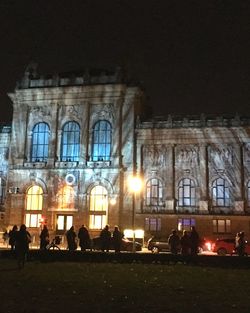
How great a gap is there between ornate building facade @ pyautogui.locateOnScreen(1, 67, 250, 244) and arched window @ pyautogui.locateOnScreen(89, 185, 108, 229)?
109 mm

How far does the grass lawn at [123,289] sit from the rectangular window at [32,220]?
2966 centimetres

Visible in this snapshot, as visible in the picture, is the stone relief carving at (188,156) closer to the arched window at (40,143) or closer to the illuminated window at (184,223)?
the illuminated window at (184,223)

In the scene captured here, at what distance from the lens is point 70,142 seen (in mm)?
53094

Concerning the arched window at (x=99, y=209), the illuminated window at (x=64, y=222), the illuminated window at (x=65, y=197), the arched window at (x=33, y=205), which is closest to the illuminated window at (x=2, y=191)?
the arched window at (x=33, y=205)

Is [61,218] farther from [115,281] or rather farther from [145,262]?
[115,281]

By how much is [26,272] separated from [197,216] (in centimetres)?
3100

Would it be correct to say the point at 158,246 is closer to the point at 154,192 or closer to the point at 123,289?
the point at 154,192

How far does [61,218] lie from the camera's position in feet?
169

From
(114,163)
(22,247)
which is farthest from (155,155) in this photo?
(22,247)

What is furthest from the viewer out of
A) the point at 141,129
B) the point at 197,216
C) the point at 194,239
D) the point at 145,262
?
the point at 141,129

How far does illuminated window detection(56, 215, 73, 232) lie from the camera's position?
A: 2018 inches

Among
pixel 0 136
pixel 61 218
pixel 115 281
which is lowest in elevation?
pixel 115 281

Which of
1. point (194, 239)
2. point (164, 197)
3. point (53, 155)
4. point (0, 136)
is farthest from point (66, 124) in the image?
point (194, 239)

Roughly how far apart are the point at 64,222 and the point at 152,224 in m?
9.78
